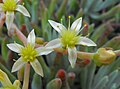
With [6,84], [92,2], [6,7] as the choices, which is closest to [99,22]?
[92,2]

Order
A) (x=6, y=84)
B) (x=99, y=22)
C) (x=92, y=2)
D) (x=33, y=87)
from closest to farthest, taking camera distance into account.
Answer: (x=6, y=84)
(x=33, y=87)
(x=92, y=2)
(x=99, y=22)

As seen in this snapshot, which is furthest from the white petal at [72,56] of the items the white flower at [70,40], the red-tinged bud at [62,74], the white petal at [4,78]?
the white petal at [4,78]

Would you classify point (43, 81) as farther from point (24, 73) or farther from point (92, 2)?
point (92, 2)

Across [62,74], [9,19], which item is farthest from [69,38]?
[9,19]

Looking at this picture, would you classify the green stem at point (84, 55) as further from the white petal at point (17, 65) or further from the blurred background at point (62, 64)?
the white petal at point (17, 65)

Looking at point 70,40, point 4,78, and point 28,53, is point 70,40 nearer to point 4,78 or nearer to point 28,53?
point 28,53
